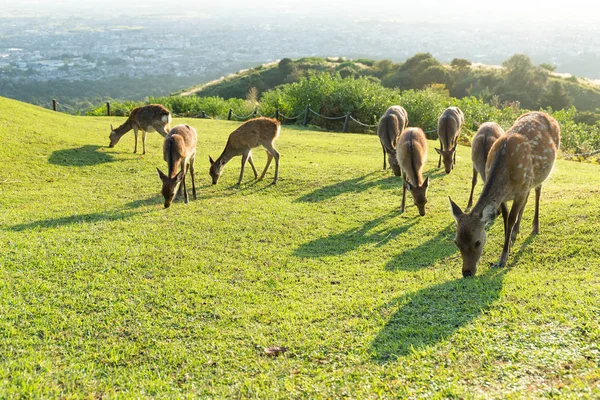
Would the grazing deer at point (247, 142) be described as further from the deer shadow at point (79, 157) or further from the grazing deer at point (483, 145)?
the grazing deer at point (483, 145)

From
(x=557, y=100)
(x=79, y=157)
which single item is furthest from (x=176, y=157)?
(x=557, y=100)

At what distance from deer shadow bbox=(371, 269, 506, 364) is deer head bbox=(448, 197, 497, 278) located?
0.21m

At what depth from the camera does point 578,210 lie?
25.3ft

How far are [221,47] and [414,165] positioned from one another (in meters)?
139

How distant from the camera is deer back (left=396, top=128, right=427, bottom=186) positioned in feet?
28.8

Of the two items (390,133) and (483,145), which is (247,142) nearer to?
(390,133)

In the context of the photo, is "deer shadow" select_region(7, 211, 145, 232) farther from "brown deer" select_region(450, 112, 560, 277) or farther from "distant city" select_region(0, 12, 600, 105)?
"distant city" select_region(0, 12, 600, 105)

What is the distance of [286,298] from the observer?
564 centimetres

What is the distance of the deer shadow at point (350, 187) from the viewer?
34.1 ft

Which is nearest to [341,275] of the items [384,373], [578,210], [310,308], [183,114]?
[310,308]

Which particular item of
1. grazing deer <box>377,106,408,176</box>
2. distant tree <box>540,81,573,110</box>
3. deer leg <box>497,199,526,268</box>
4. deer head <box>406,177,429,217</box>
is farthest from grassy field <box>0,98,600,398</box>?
distant tree <box>540,81,573,110</box>

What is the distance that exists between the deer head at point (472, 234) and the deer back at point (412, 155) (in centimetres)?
287

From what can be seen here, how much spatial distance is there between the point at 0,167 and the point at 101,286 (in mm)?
7558

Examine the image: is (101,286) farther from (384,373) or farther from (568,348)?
(568,348)
